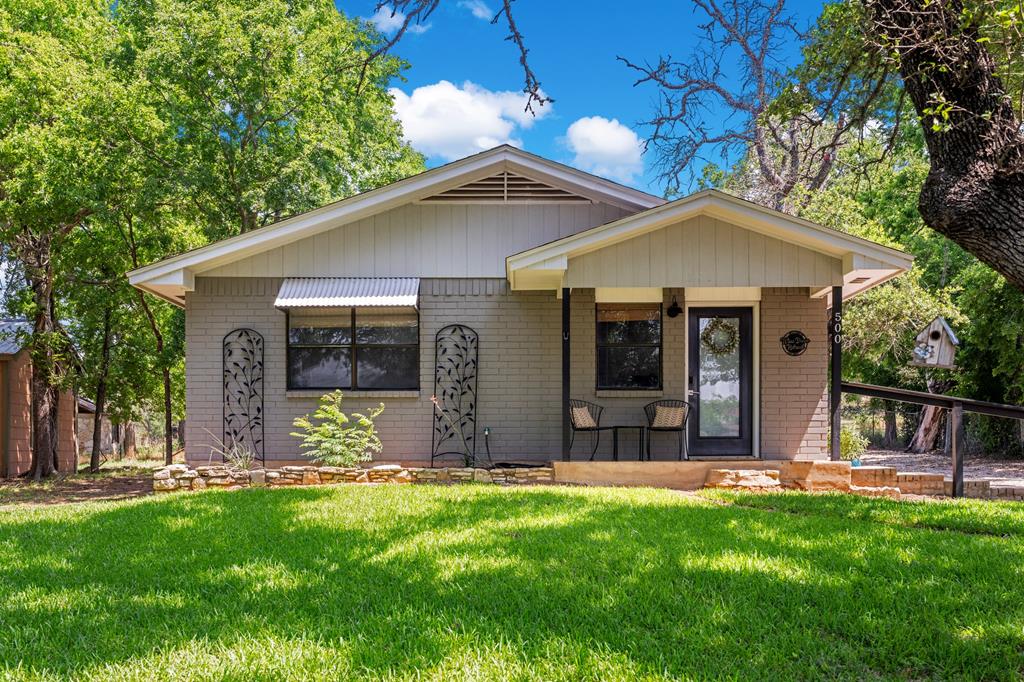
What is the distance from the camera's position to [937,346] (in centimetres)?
1082

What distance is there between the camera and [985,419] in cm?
1719

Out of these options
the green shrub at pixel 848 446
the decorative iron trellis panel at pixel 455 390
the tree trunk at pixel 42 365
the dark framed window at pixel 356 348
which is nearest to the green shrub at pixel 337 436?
the dark framed window at pixel 356 348

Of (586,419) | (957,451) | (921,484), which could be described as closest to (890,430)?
(921,484)

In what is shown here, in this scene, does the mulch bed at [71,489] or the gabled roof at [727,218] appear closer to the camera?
the gabled roof at [727,218]

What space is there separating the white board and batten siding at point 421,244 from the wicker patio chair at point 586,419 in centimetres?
224

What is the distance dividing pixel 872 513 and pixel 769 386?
3.51 metres

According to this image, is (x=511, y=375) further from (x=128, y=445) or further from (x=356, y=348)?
(x=128, y=445)

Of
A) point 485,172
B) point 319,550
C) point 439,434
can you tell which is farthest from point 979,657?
point 485,172

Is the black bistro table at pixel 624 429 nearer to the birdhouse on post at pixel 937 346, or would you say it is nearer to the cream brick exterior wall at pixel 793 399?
the cream brick exterior wall at pixel 793 399

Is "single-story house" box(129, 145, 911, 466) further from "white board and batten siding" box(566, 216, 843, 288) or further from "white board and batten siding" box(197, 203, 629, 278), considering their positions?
"white board and batten siding" box(566, 216, 843, 288)

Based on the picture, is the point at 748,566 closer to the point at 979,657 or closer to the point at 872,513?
the point at 979,657

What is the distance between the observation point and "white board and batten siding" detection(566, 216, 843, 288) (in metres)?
8.97

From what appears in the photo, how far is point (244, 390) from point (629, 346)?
5.65 m

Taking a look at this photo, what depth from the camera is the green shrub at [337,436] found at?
30.4ft
